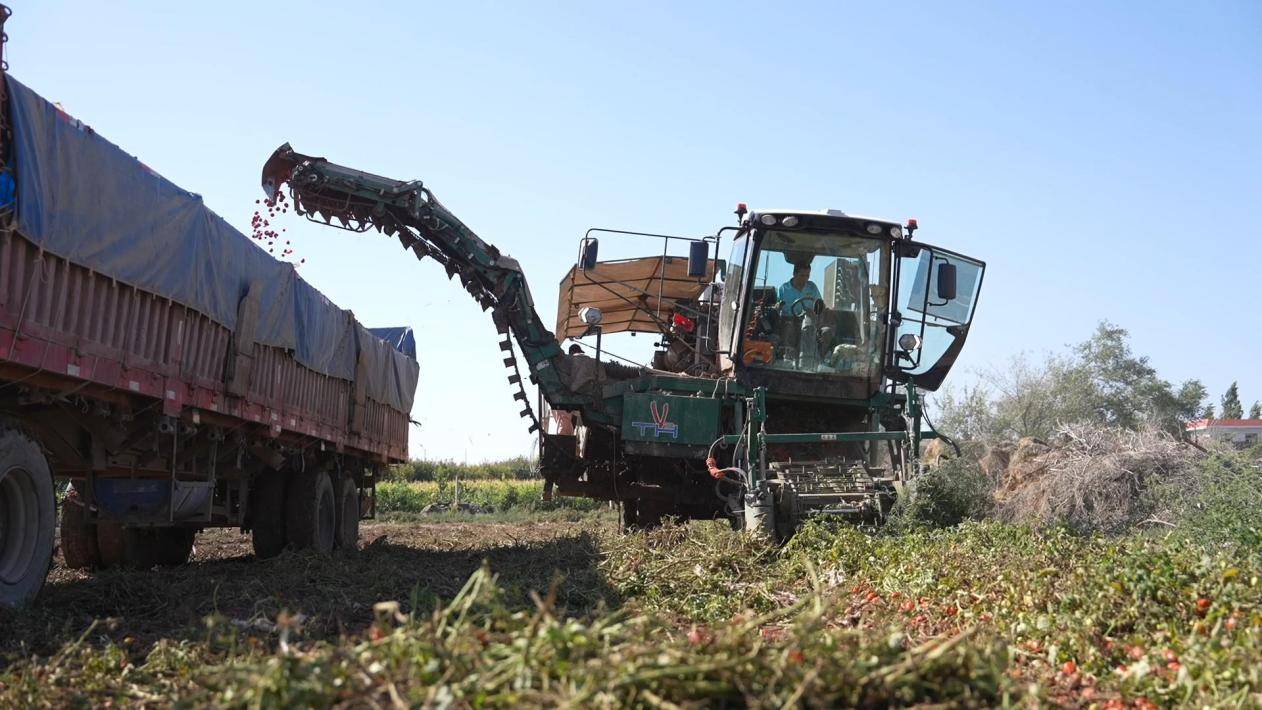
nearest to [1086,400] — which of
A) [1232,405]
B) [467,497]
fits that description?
[467,497]

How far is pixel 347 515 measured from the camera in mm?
14836

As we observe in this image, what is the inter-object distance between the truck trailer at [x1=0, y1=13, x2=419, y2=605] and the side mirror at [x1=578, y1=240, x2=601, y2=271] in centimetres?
294

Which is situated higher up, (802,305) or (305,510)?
(802,305)

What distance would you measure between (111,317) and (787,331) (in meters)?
7.64

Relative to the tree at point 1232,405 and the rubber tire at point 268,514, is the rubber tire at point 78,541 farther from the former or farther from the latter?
the tree at point 1232,405

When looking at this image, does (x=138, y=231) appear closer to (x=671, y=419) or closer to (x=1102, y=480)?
(x=671, y=419)

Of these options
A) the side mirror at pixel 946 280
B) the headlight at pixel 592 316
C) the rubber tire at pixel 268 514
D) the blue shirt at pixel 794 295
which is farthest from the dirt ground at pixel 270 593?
the side mirror at pixel 946 280

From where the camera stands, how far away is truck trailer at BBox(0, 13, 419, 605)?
702 cm

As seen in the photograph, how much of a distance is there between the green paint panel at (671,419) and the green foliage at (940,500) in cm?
327

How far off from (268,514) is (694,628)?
8393 millimetres

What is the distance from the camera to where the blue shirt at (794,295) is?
13453 mm

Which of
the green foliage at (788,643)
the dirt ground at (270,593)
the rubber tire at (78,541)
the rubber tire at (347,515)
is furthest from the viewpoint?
the rubber tire at (347,515)

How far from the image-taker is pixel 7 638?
20.6 feet

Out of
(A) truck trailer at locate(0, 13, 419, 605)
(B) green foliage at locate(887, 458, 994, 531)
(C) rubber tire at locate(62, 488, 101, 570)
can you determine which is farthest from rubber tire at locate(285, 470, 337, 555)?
(B) green foliage at locate(887, 458, 994, 531)
